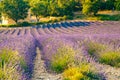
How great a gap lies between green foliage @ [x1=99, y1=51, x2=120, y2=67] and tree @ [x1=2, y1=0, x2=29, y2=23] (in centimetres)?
4170

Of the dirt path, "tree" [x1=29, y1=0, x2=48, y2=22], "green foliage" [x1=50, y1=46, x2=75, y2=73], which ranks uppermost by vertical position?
"green foliage" [x1=50, y1=46, x2=75, y2=73]

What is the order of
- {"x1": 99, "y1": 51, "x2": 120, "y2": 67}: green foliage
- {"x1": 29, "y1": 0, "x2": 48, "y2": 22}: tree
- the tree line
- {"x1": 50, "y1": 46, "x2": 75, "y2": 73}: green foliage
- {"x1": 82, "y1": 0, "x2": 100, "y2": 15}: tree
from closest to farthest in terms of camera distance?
{"x1": 50, "y1": 46, "x2": 75, "y2": 73}: green foliage < {"x1": 99, "y1": 51, "x2": 120, "y2": 67}: green foliage < {"x1": 82, "y1": 0, "x2": 100, "y2": 15}: tree < the tree line < {"x1": 29, "y1": 0, "x2": 48, "y2": 22}: tree

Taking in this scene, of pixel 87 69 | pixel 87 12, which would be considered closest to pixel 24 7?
pixel 87 12

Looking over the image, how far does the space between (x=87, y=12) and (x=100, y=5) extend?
320cm

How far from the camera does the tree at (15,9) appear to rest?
162 feet

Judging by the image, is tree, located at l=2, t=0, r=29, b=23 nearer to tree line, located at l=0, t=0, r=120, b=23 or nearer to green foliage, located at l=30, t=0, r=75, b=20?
tree line, located at l=0, t=0, r=120, b=23

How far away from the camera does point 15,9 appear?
4988 centimetres

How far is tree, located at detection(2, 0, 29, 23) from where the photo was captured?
162 feet

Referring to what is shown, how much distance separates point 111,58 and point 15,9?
42555 mm

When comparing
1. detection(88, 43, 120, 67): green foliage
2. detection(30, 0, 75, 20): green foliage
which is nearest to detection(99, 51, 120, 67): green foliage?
detection(88, 43, 120, 67): green foliage

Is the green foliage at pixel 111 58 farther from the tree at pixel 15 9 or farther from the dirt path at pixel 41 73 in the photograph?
the tree at pixel 15 9

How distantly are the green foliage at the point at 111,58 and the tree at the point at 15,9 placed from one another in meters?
41.7

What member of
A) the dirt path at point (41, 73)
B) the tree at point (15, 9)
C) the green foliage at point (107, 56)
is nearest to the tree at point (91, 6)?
the tree at point (15, 9)

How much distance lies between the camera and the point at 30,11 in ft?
178
